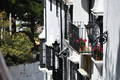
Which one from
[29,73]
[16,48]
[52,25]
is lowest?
[29,73]

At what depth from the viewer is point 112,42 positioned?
381 inches

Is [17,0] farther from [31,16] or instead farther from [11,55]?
[11,55]

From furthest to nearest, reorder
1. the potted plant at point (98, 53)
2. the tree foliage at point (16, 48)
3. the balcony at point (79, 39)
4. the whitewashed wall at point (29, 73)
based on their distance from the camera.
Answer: the tree foliage at point (16, 48) → the whitewashed wall at point (29, 73) → the balcony at point (79, 39) → the potted plant at point (98, 53)

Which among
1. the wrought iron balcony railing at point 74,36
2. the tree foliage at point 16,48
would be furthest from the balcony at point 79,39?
Result: the tree foliage at point 16,48

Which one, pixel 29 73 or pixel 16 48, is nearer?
pixel 29 73

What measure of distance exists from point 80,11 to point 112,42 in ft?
23.0

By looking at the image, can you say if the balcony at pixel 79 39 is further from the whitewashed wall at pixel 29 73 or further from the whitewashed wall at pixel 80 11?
the whitewashed wall at pixel 29 73

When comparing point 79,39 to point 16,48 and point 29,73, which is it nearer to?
point 29,73

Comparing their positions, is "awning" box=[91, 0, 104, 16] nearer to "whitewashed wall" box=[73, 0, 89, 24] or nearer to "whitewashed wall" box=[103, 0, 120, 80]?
"whitewashed wall" box=[103, 0, 120, 80]

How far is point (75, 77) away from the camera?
704 inches

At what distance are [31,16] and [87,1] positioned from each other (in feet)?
88.9

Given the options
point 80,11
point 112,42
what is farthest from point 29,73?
point 112,42

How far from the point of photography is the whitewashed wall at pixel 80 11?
625 inches

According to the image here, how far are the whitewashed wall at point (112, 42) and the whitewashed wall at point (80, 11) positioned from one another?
5.03 metres
